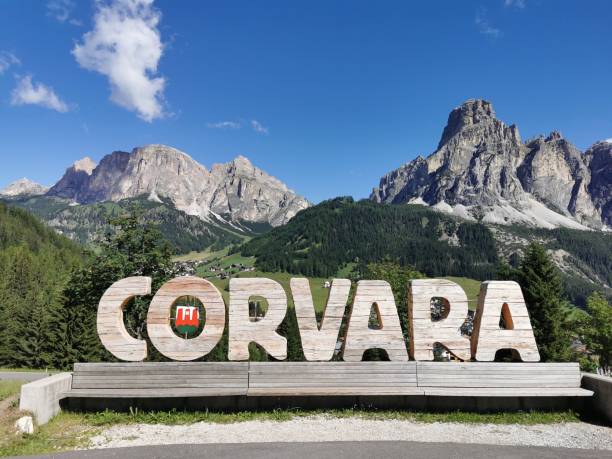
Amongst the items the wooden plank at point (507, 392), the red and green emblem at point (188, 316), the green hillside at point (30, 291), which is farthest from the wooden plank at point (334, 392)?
the green hillside at point (30, 291)

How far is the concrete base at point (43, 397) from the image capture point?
11570mm

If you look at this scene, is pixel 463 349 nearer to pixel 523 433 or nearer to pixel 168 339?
pixel 523 433

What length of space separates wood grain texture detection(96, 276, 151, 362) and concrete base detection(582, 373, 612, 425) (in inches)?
565

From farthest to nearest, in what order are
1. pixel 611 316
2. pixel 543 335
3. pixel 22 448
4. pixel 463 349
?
pixel 611 316
pixel 543 335
pixel 463 349
pixel 22 448

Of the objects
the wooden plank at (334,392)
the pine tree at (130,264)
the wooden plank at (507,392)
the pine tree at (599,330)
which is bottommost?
the pine tree at (599,330)

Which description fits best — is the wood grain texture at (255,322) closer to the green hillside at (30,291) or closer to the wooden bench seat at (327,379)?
the wooden bench seat at (327,379)

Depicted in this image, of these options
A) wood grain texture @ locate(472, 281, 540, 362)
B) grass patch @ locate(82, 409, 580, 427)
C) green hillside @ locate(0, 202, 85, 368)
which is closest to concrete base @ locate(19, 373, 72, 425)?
grass patch @ locate(82, 409, 580, 427)

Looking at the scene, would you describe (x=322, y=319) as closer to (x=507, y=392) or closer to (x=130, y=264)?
(x=507, y=392)

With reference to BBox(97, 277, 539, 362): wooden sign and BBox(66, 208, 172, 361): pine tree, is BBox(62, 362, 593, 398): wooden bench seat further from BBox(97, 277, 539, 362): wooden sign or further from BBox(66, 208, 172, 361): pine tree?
BBox(66, 208, 172, 361): pine tree

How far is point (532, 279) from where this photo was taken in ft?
138

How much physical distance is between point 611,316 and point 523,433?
137ft

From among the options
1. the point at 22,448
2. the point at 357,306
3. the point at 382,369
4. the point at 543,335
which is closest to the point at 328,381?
the point at 382,369

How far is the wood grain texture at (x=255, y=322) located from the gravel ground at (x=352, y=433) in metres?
2.31

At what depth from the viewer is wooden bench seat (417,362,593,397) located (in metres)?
12.8
